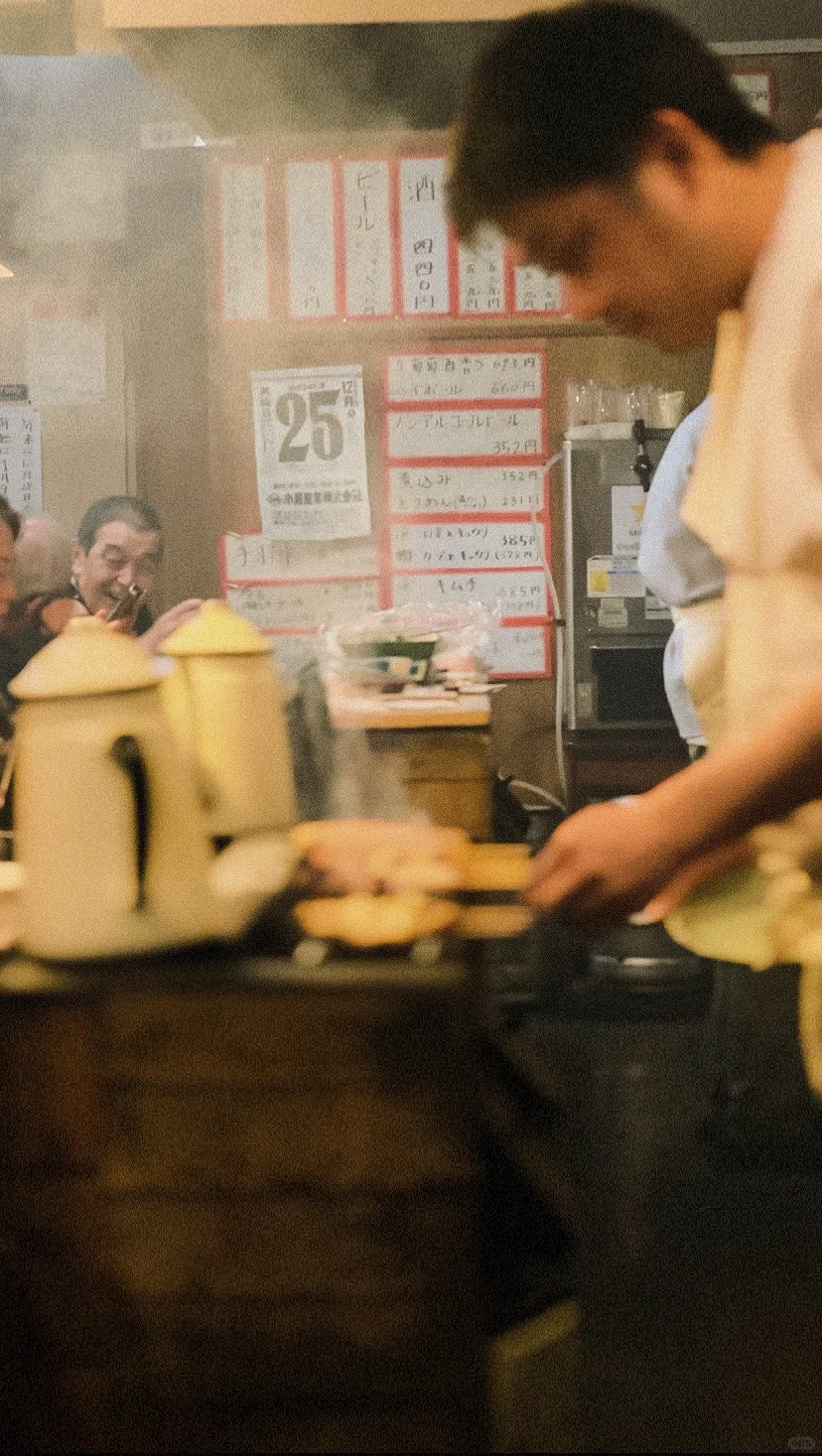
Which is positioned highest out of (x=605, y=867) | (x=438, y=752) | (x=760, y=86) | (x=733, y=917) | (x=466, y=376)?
(x=760, y=86)

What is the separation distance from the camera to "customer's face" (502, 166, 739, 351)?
4.42 feet

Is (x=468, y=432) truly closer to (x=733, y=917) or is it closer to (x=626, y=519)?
(x=626, y=519)

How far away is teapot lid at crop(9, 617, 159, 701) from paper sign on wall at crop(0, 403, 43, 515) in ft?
14.2

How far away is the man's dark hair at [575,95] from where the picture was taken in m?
1.30

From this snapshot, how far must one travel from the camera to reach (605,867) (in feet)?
4.03

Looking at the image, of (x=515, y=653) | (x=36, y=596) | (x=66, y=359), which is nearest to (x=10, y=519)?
(x=36, y=596)

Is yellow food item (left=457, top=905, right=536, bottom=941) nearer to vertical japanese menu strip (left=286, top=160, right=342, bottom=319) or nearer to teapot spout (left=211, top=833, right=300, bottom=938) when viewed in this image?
teapot spout (left=211, top=833, right=300, bottom=938)

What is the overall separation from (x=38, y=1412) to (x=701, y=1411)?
1502 mm

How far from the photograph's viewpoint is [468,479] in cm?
514

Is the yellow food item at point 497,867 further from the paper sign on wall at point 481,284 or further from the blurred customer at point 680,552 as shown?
the paper sign on wall at point 481,284

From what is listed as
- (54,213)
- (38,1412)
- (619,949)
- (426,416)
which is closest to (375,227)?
(426,416)

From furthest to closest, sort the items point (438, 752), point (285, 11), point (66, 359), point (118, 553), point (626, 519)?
point (66, 359) < point (626, 519) < point (118, 553) < point (438, 752) < point (285, 11)

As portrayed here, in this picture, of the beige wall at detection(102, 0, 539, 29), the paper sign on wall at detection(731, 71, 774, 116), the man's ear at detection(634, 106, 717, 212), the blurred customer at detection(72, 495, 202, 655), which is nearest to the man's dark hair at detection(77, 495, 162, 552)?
the blurred customer at detection(72, 495, 202, 655)

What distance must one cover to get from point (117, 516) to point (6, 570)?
66cm
